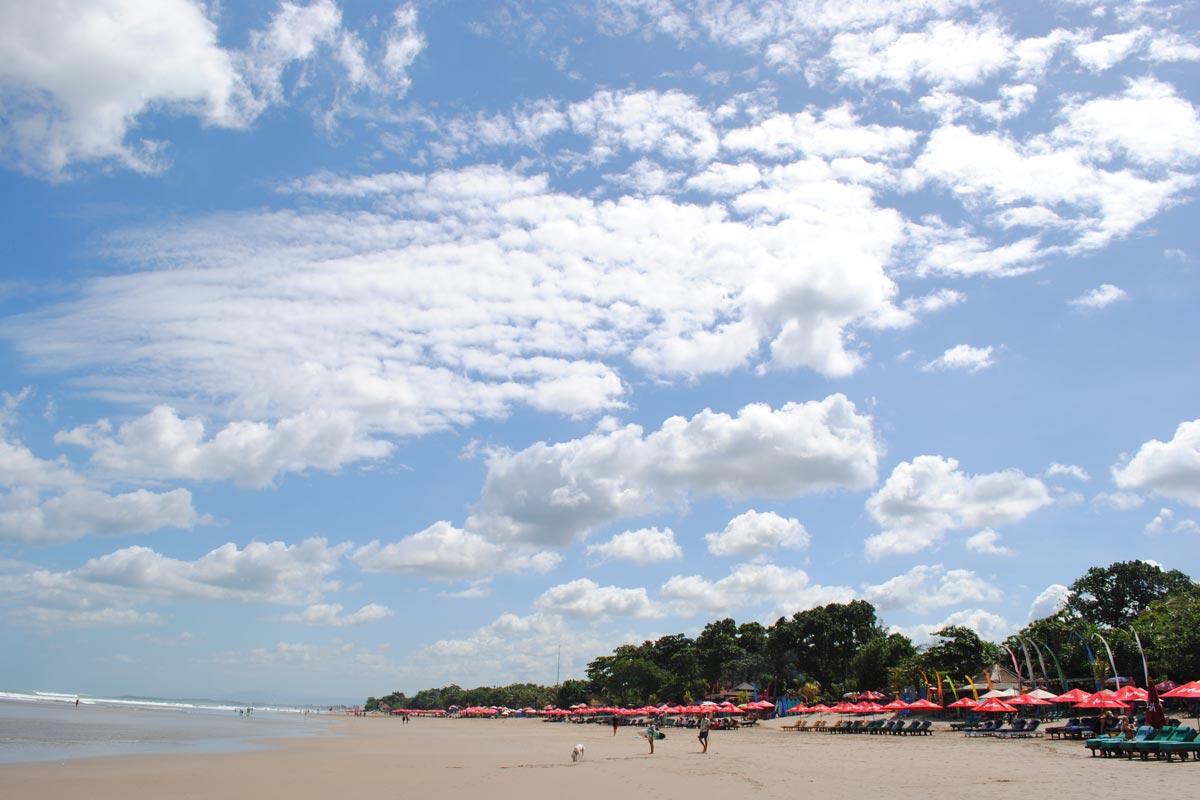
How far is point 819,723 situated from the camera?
54969 mm

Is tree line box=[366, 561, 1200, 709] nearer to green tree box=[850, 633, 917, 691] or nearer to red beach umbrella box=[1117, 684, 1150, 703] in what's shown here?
green tree box=[850, 633, 917, 691]

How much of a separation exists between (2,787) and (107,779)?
7.91ft

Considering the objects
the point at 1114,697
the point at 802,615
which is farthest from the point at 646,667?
the point at 1114,697

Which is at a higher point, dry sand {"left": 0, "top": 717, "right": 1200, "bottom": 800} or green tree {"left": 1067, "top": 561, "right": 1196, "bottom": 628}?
green tree {"left": 1067, "top": 561, "right": 1196, "bottom": 628}

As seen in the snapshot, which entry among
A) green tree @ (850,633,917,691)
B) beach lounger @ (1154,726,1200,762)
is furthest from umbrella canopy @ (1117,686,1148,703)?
→ green tree @ (850,633,917,691)

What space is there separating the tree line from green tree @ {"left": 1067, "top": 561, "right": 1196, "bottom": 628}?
0.11m

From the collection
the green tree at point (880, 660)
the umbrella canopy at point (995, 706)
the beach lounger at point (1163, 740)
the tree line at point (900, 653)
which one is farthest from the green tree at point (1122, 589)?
the beach lounger at point (1163, 740)

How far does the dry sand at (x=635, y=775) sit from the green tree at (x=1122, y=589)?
63.9m

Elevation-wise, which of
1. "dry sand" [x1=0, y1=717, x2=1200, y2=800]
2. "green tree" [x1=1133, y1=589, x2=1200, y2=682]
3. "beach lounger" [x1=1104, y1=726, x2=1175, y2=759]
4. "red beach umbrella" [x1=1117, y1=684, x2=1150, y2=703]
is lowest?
"dry sand" [x1=0, y1=717, x2=1200, y2=800]

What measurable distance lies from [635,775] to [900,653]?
51.3 metres

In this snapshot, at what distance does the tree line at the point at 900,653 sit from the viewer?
167 ft

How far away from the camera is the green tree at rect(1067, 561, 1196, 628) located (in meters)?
81.8

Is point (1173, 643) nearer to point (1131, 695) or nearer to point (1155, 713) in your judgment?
point (1131, 695)

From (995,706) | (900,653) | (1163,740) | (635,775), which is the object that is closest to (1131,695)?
(995,706)
